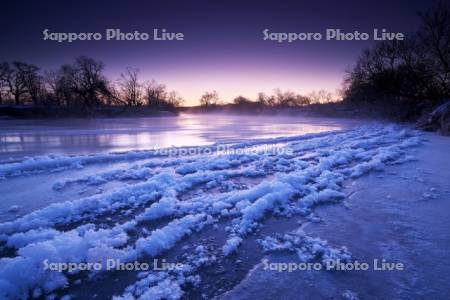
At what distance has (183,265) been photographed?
1.96 metres

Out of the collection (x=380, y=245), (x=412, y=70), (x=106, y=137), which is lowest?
(x=380, y=245)

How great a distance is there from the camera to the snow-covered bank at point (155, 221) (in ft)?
5.91

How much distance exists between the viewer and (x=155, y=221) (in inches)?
109

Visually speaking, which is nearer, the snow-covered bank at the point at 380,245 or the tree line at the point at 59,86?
the snow-covered bank at the point at 380,245

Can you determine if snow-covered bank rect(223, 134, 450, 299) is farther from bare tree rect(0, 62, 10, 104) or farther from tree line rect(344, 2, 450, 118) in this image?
bare tree rect(0, 62, 10, 104)

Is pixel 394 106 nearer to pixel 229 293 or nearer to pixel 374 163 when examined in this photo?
pixel 374 163

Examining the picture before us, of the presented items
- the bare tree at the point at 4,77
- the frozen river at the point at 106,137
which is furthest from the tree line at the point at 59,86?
the frozen river at the point at 106,137

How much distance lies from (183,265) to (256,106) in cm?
8851

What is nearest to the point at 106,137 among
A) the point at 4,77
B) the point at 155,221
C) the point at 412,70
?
the point at 155,221

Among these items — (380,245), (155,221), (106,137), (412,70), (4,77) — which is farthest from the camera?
(4,77)

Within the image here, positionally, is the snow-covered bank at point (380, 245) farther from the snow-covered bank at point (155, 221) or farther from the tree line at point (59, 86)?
the tree line at point (59, 86)

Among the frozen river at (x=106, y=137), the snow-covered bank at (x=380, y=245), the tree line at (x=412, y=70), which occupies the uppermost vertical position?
the tree line at (x=412, y=70)

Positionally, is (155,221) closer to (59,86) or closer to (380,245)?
(380,245)

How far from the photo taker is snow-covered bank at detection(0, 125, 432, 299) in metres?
1.80
